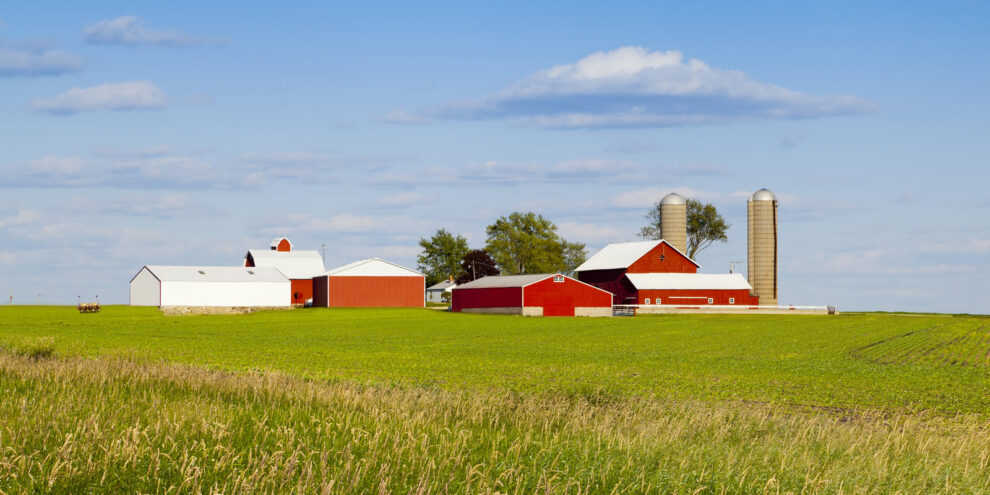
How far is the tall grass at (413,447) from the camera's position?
8.57m

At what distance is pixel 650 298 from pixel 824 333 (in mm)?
37491

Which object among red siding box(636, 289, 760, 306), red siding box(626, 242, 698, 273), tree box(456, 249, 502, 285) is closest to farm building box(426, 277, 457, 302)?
tree box(456, 249, 502, 285)

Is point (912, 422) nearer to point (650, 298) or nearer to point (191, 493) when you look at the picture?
point (191, 493)

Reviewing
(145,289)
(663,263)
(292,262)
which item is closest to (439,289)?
(292,262)

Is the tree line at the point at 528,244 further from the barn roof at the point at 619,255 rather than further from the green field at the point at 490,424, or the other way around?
the green field at the point at 490,424

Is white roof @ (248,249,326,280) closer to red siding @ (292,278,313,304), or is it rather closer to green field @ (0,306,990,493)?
red siding @ (292,278,313,304)

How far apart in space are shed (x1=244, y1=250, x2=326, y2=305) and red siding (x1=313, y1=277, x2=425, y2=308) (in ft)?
27.0

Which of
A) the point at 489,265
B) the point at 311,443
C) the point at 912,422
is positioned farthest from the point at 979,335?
the point at 489,265

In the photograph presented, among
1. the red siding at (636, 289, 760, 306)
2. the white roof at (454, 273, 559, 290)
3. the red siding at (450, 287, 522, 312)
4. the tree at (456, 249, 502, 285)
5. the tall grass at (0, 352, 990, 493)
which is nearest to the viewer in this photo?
the tall grass at (0, 352, 990, 493)

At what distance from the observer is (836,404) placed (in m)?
23.7

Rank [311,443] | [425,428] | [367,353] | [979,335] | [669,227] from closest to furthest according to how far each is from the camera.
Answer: [311,443] → [425,428] → [367,353] → [979,335] → [669,227]

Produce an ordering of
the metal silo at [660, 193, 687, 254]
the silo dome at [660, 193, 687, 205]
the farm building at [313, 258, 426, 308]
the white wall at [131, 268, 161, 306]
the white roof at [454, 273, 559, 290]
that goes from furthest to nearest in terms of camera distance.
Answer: the silo dome at [660, 193, 687, 205] < the metal silo at [660, 193, 687, 254] < the white wall at [131, 268, 161, 306] < the farm building at [313, 258, 426, 308] < the white roof at [454, 273, 559, 290]

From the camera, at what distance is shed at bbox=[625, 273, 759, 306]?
10069 centimetres

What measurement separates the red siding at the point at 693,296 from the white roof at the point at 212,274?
4217 cm
